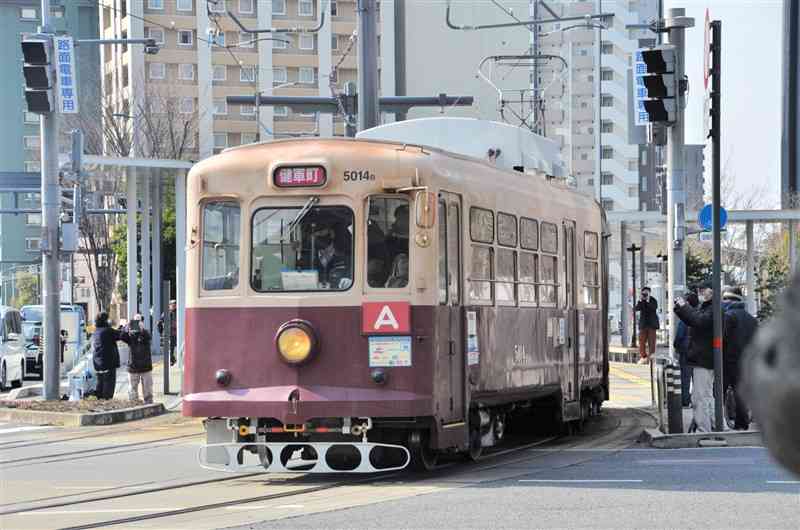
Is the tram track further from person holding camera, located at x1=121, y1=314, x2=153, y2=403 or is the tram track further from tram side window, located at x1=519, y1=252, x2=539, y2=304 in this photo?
person holding camera, located at x1=121, y1=314, x2=153, y2=403

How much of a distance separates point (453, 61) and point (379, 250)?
80.5m

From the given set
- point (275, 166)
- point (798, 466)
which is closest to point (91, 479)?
point (275, 166)

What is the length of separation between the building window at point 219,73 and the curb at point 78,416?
6806cm

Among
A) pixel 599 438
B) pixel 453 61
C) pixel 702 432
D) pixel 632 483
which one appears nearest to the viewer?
pixel 632 483

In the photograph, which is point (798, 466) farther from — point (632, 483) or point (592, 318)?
point (592, 318)

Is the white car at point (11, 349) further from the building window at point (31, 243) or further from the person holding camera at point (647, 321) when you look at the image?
the building window at point (31, 243)

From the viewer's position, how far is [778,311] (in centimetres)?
138

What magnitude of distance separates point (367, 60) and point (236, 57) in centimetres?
6245

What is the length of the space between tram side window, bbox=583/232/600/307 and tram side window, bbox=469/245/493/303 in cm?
400

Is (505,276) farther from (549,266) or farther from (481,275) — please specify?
(549,266)

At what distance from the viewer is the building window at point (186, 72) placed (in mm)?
86662

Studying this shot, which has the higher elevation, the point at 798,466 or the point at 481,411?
the point at 798,466

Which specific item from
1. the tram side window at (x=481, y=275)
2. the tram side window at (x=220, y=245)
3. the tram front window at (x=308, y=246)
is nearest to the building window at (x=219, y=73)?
the tram side window at (x=481, y=275)

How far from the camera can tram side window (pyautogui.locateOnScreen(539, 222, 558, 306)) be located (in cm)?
1552
